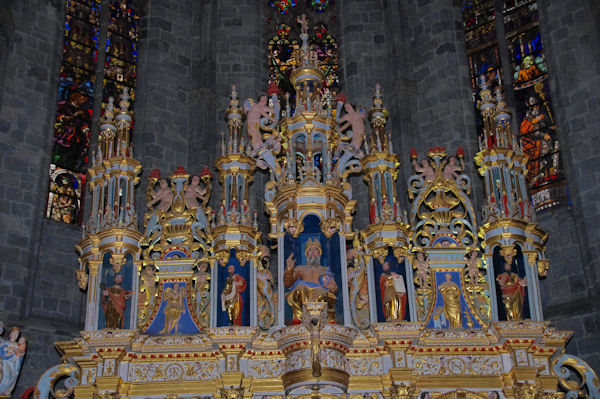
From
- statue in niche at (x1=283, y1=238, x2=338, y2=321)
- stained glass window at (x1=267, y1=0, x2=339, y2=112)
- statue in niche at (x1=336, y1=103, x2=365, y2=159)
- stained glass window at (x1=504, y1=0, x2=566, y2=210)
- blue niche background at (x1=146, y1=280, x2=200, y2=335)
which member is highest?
stained glass window at (x1=267, y1=0, x2=339, y2=112)

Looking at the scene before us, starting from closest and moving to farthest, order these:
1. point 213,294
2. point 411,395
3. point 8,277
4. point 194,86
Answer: point 411,395, point 213,294, point 8,277, point 194,86

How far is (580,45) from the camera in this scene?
23.2m

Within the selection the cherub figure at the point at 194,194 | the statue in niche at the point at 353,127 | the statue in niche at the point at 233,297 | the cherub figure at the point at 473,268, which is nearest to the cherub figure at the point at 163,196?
the cherub figure at the point at 194,194

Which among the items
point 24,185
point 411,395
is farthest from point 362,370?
point 24,185

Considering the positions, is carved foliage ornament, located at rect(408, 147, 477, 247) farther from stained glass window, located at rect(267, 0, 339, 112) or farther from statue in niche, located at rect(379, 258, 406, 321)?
stained glass window, located at rect(267, 0, 339, 112)

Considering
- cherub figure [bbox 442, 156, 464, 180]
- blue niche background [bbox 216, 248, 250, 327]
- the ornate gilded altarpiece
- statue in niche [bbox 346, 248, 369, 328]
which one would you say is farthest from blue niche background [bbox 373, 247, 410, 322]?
blue niche background [bbox 216, 248, 250, 327]

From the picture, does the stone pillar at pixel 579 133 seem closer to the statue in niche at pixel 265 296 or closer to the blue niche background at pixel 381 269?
the blue niche background at pixel 381 269

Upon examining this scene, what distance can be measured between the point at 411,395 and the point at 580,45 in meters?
9.90

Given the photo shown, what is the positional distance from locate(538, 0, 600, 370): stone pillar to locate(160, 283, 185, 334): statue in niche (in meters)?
7.94

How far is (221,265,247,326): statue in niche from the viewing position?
17469 mm

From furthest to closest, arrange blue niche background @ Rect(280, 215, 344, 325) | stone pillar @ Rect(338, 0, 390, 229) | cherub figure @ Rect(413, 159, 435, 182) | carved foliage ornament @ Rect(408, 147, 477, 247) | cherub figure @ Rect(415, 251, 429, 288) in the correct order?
stone pillar @ Rect(338, 0, 390, 229)
cherub figure @ Rect(413, 159, 435, 182)
carved foliage ornament @ Rect(408, 147, 477, 247)
cherub figure @ Rect(415, 251, 429, 288)
blue niche background @ Rect(280, 215, 344, 325)

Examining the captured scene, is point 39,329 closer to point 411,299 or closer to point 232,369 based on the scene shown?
Result: point 232,369

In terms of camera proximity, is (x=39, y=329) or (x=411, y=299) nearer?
(x=411, y=299)

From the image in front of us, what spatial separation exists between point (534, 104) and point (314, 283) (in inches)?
362
